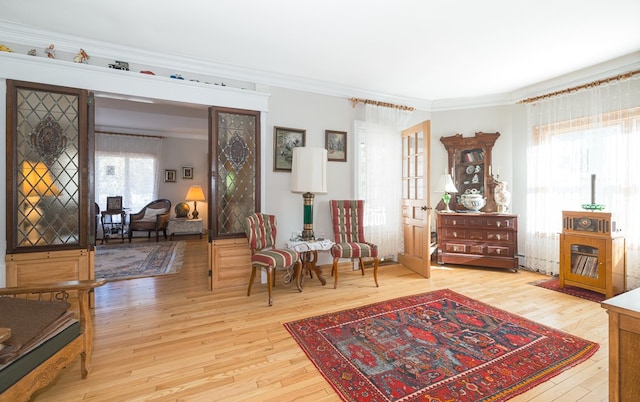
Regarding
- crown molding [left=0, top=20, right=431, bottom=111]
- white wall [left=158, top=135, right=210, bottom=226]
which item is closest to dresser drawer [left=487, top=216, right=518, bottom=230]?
crown molding [left=0, top=20, right=431, bottom=111]

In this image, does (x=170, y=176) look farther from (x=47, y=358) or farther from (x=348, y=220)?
(x=47, y=358)

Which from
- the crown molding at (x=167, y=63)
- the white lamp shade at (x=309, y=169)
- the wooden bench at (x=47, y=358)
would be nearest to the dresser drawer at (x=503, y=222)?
the crown molding at (x=167, y=63)

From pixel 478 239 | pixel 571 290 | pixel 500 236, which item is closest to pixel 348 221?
pixel 478 239

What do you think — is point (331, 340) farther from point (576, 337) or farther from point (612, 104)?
point (612, 104)

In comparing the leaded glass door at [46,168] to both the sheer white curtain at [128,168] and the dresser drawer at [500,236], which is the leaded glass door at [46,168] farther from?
the dresser drawer at [500,236]

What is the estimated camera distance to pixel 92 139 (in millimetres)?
2971

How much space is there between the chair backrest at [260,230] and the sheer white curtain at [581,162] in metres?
3.71

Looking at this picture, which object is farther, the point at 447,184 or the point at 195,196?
the point at 195,196

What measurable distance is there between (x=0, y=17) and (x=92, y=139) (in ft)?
4.03

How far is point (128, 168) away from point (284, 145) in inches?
209

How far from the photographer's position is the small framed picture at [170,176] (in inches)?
294

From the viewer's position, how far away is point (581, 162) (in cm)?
370

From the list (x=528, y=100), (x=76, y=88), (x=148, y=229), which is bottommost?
(x=148, y=229)

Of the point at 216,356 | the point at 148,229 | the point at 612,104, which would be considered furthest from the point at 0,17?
the point at 612,104
